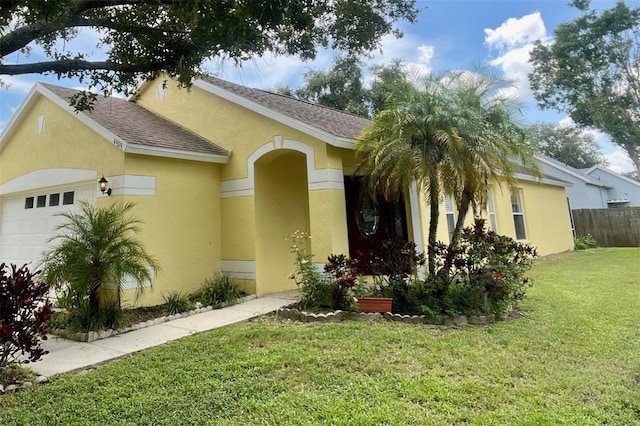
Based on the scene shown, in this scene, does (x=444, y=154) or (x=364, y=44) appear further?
(x=364, y=44)

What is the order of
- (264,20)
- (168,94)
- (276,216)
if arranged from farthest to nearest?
(168,94)
(276,216)
(264,20)

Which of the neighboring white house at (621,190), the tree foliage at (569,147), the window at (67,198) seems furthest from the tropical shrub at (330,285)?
the tree foliage at (569,147)

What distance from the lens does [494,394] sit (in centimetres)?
328

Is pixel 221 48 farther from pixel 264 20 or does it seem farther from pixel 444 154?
pixel 444 154

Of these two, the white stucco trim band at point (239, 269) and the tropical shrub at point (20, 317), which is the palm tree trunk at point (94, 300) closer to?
the tropical shrub at point (20, 317)

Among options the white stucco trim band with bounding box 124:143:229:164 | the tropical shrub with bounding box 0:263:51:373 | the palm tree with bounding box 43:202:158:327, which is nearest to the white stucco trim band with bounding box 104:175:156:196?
the white stucco trim band with bounding box 124:143:229:164

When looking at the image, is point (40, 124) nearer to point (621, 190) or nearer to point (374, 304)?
point (374, 304)

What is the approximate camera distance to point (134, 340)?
5383 mm

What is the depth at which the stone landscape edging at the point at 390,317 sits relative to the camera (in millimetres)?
5707

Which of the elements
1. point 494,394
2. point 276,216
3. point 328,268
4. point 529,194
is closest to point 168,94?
point 276,216

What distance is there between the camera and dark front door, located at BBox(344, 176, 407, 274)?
9555mm

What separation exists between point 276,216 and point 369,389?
6002 mm

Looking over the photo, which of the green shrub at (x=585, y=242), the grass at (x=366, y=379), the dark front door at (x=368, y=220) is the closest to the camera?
the grass at (x=366, y=379)

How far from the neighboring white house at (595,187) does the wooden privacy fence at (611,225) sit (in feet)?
18.7
